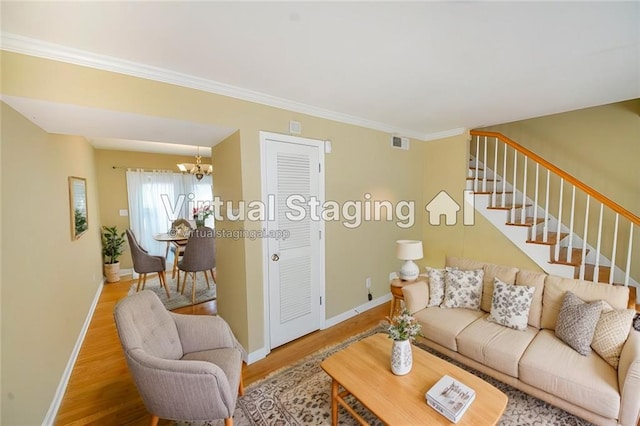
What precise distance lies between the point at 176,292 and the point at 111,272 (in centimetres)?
150

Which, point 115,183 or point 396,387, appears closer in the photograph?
point 396,387

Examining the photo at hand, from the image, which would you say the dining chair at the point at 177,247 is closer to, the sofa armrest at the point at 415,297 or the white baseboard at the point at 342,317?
the white baseboard at the point at 342,317

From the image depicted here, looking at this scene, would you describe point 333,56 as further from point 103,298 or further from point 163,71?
point 103,298

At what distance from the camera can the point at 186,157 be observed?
5.88 m

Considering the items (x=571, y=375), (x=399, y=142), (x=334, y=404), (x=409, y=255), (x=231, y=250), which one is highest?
(x=399, y=142)

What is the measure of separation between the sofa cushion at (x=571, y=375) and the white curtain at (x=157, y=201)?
606cm

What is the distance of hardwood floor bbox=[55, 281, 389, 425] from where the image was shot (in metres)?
1.92

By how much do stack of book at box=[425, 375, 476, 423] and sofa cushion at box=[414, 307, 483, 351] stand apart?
30.2 inches

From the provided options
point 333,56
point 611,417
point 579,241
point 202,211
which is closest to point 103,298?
point 202,211

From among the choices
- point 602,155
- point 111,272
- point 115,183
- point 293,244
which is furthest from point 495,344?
point 115,183

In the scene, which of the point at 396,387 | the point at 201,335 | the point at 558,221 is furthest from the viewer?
the point at 558,221

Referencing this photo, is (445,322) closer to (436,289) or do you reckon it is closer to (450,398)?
(436,289)

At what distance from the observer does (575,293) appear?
2070mm

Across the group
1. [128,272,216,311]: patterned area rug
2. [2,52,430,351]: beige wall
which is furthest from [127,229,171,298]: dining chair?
[2,52,430,351]: beige wall
